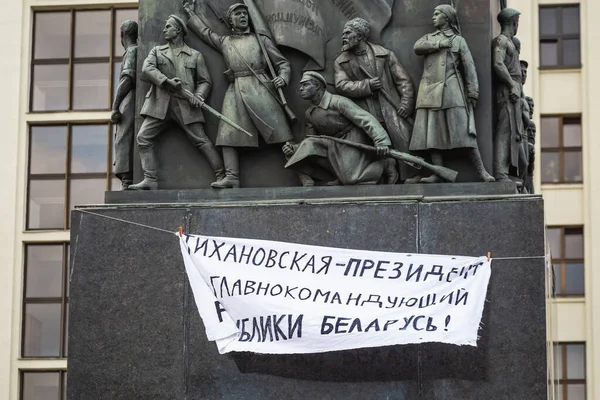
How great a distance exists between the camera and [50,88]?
52.5m

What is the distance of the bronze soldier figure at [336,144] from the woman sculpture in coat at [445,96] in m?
0.44

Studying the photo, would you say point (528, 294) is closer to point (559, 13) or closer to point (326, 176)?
point (326, 176)

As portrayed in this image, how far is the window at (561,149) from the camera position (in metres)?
50.9

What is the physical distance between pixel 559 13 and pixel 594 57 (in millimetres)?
1884

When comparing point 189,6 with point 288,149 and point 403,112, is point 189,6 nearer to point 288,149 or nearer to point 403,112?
point 288,149

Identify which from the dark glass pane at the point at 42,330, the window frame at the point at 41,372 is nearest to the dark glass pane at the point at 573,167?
the dark glass pane at the point at 42,330

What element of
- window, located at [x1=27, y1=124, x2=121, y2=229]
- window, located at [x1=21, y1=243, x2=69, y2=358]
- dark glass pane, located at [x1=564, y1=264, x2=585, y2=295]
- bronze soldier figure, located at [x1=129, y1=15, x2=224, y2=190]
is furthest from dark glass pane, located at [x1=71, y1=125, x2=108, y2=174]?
bronze soldier figure, located at [x1=129, y1=15, x2=224, y2=190]

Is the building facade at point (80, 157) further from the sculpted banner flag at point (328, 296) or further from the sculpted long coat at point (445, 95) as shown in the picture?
the sculpted banner flag at point (328, 296)

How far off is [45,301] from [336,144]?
106ft

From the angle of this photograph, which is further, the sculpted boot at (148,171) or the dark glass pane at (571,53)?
the dark glass pane at (571,53)

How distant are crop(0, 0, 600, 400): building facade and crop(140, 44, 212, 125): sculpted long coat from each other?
3024cm

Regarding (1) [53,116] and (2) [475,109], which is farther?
(1) [53,116]

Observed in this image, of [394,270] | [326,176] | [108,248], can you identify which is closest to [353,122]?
[326,176]

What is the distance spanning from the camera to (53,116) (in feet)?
171
